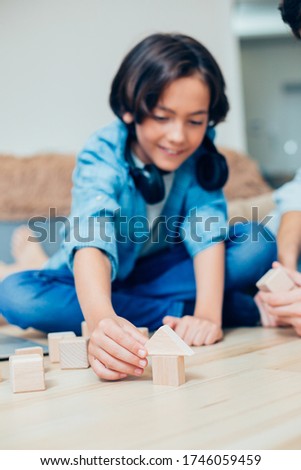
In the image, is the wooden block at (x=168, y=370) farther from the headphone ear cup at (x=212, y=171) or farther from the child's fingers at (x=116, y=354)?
the headphone ear cup at (x=212, y=171)

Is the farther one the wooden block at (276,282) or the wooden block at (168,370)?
the wooden block at (276,282)

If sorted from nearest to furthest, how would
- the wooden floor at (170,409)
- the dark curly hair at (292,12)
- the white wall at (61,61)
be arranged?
1. the wooden floor at (170,409)
2. the dark curly hair at (292,12)
3. the white wall at (61,61)

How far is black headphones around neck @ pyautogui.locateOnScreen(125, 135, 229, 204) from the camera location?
1.30 m

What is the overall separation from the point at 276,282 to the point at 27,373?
0.48 metres

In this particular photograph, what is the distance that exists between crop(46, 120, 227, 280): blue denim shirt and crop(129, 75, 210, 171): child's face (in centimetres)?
8

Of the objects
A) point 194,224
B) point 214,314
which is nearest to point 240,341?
point 214,314

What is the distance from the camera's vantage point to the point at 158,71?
4.03 feet

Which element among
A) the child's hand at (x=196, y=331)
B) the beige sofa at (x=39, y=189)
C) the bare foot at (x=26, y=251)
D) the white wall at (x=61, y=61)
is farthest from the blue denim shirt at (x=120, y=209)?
the white wall at (x=61, y=61)

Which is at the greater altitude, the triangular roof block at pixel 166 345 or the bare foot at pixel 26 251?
the triangular roof block at pixel 166 345

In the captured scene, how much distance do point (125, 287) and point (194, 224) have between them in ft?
0.71

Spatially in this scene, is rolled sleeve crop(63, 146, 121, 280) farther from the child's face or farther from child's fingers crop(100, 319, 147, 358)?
child's fingers crop(100, 319, 147, 358)

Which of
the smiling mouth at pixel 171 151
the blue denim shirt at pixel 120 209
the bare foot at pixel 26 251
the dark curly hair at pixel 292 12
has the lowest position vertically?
the bare foot at pixel 26 251

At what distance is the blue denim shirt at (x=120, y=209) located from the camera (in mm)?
1161

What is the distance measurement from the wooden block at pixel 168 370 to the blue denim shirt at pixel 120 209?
1.10 feet
